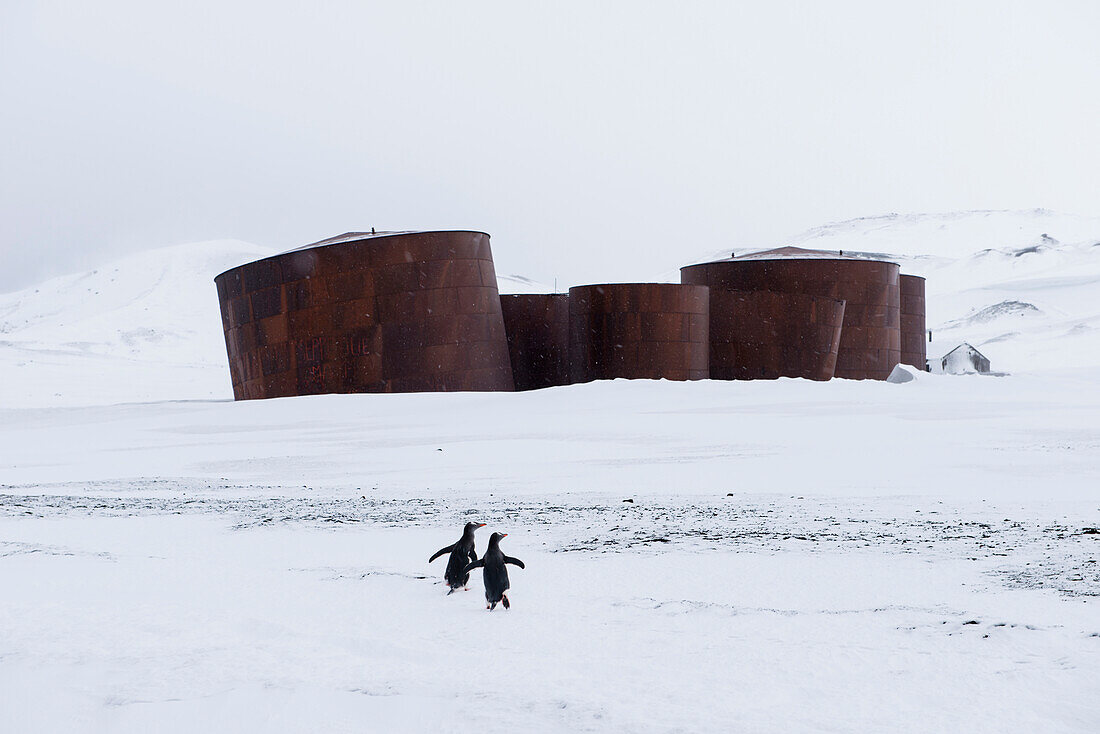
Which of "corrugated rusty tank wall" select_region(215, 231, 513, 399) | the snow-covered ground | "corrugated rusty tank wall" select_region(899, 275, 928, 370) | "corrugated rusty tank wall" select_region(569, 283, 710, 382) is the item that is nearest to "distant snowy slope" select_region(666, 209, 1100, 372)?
"corrugated rusty tank wall" select_region(899, 275, 928, 370)

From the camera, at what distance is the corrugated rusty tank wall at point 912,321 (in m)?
36.9

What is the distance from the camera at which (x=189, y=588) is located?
5043mm

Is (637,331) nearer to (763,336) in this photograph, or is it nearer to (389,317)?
(763,336)

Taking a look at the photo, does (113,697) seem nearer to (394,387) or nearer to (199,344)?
(394,387)

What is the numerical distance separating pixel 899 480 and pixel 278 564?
19.0ft

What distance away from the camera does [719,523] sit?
6.88 m

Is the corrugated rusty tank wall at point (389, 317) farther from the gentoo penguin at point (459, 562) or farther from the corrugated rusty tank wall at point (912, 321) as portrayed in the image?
the corrugated rusty tank wall at point (912, 321)

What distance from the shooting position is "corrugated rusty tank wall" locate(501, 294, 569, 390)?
2873 centimetres

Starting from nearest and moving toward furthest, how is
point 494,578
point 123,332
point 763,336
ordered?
point 494,578 < point 763,336 < point 123,332

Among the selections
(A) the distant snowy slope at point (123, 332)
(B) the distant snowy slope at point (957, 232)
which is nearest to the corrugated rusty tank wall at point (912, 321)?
(A) the distant snowy slope at point (123, 332)

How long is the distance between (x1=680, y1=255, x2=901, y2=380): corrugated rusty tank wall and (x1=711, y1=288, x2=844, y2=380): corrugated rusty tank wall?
1079 mm

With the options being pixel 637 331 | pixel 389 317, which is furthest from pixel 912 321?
pixel 389 317

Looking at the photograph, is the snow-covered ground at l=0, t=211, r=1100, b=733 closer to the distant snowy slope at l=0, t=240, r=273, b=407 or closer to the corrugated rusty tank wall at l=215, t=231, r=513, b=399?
the corrugated rusty tank wall at l=215, t=231, r=513, b=399

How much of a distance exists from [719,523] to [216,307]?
105 m
